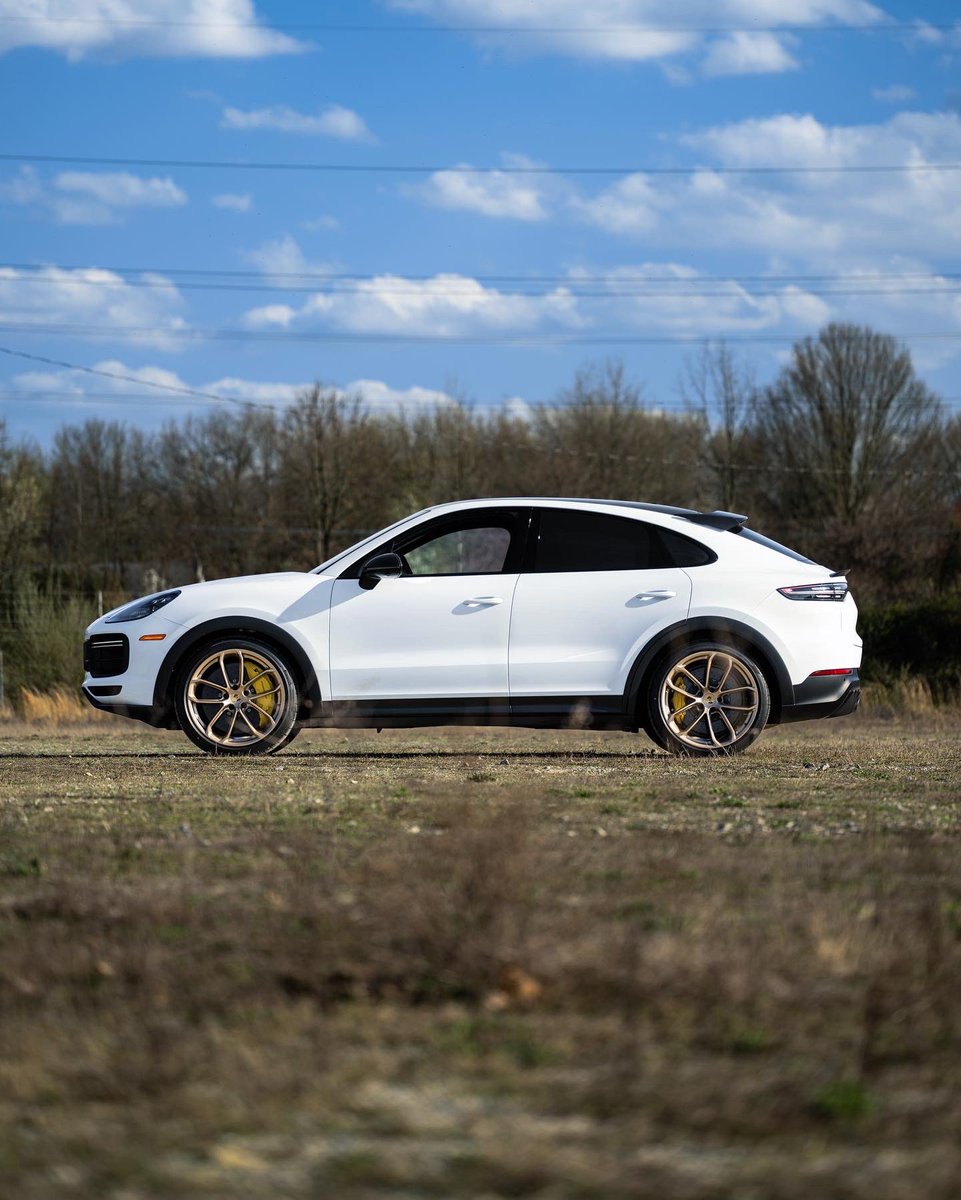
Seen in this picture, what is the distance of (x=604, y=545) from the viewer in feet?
32.4

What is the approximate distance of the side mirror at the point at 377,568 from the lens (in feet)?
32.0

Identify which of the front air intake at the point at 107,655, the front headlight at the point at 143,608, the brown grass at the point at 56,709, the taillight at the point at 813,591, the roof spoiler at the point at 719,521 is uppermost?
the roof spoiler at the point at 719,521

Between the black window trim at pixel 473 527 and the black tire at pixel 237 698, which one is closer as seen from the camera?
the black tire at pixel 237 698

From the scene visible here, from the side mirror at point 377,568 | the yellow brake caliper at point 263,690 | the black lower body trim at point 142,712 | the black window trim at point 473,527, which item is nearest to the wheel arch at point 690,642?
the black window trim at point 473,527

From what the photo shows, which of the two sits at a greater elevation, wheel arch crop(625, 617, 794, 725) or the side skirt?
wheel arch crop(625, 617, 794, 725)

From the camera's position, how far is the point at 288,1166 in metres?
2.46

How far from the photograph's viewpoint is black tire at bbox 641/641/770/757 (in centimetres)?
959

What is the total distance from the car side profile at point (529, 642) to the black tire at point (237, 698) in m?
0.01

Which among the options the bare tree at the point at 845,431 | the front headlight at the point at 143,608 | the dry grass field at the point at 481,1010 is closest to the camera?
the dry grass field at the point at 481,1010

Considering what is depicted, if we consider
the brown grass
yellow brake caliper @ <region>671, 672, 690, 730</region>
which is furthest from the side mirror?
the brown grass

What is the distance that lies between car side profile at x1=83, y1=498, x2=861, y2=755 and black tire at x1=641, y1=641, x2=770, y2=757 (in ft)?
A: 0.04

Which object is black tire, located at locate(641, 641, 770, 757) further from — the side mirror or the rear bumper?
the side mirror

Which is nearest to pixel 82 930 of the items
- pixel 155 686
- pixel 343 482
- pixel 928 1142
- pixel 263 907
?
pixel 263 907

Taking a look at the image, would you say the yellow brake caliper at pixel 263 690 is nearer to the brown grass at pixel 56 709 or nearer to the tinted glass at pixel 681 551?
the tinted glass at pixel 681 551
